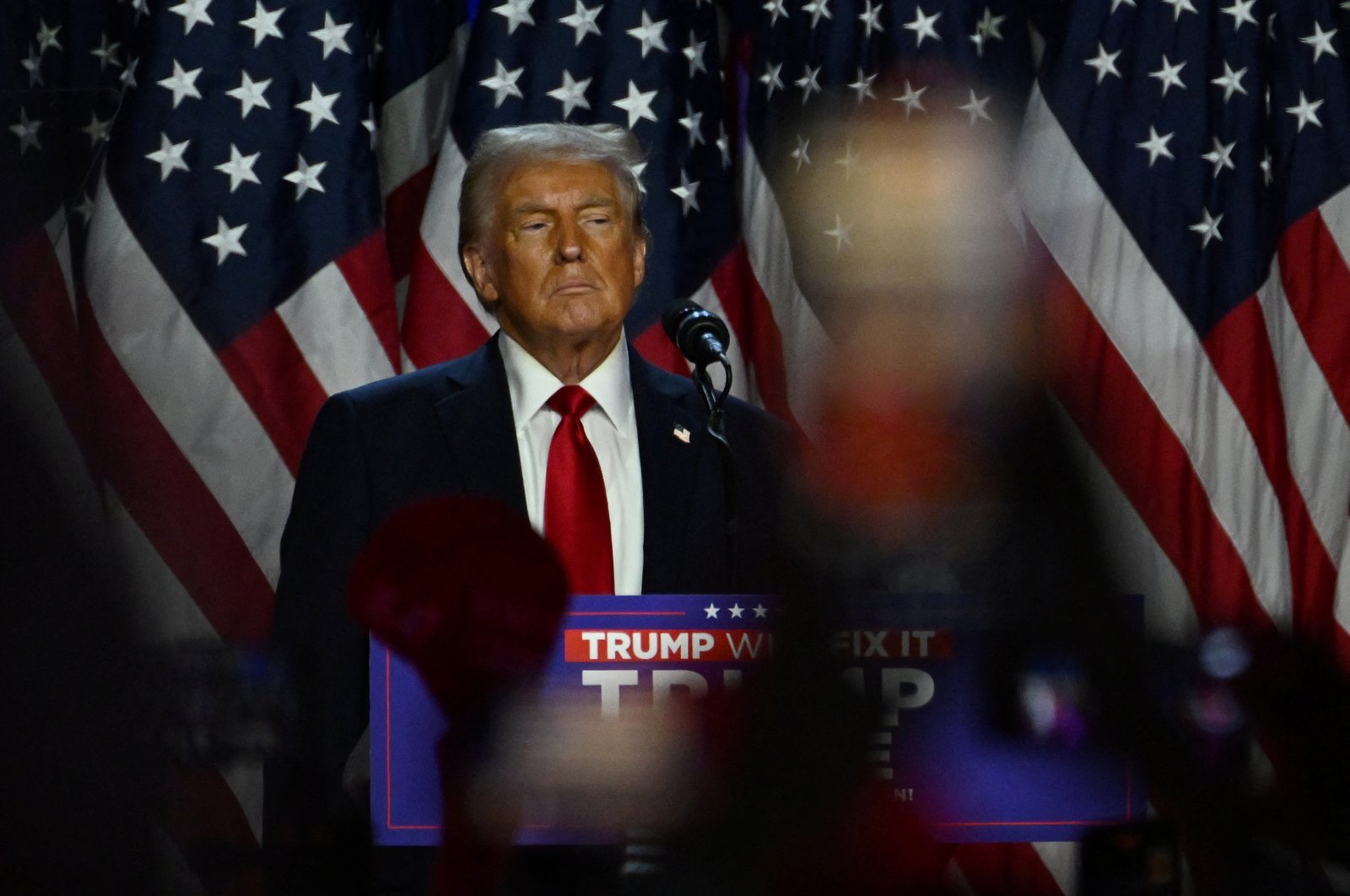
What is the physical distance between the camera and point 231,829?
983mm

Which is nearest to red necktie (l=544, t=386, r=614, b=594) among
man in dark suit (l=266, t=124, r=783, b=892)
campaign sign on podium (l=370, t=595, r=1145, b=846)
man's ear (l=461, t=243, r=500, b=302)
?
man in dark suit (l=266, t=124, r=783, b=892)

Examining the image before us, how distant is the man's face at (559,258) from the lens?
2.03m

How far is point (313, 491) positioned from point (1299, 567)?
210cm

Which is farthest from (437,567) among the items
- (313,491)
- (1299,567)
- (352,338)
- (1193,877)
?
(1299,567)

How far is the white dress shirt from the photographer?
6.13ft

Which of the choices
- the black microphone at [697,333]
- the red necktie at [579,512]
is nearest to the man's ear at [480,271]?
the red necktie at [579,512]

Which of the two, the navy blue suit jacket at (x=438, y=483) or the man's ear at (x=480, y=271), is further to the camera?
the man's ear at (x=480, y=271)

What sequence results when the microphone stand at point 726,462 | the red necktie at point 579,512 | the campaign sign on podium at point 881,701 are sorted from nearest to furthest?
the campaign sign on podium at point 881,701
the microphone stand at point 726,462
the red necktie at point 579,512

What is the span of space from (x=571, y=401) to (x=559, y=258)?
0.67ft

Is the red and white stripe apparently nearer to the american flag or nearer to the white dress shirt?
the american flag

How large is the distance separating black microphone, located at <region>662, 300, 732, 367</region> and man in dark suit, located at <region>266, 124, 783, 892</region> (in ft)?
0.41

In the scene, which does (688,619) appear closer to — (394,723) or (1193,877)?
(394,723)

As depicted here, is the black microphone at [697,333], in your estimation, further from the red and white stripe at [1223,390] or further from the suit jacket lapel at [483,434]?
the red and white stripe at [1223,390]

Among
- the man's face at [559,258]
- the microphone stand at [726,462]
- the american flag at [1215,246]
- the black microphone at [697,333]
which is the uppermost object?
the american flag at [1215,246]
